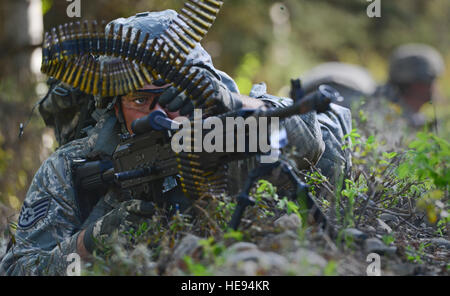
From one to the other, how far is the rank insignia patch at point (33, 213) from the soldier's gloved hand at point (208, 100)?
111 centimetres

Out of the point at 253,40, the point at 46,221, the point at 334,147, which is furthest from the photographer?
the point at 253,40

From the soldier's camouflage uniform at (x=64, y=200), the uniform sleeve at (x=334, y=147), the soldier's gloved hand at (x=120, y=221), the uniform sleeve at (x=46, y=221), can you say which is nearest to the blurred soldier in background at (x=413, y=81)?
the uniform sleeve at (x=334, y=147)

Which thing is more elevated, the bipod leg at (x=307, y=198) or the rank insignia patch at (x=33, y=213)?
the bipod leg at (x=307, y=198)

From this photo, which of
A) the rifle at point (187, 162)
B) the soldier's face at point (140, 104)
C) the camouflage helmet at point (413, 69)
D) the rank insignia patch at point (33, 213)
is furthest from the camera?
the camouflage helmet at point (413, 69)

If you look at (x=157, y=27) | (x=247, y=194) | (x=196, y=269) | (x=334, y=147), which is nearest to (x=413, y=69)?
(x=334, y=147)

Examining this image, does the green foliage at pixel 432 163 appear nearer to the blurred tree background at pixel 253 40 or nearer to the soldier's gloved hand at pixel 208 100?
the soldier's gloved hand at pixel 208 100

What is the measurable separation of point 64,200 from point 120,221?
0.70 m

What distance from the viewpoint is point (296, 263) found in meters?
3.00

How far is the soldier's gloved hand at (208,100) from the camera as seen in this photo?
361 centimetres

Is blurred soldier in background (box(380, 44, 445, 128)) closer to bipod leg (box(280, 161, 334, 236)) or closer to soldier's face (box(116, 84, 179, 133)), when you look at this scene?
soldier's face (box(116, 84, 179, 133))

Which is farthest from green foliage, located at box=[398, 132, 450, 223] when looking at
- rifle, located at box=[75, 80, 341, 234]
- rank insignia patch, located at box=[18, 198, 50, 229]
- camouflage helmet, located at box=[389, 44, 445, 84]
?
camouflage helmet, located at box=[389, 44, 445, 84]

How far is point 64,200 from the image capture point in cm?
441

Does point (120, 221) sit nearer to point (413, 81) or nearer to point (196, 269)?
point (196, 269)
